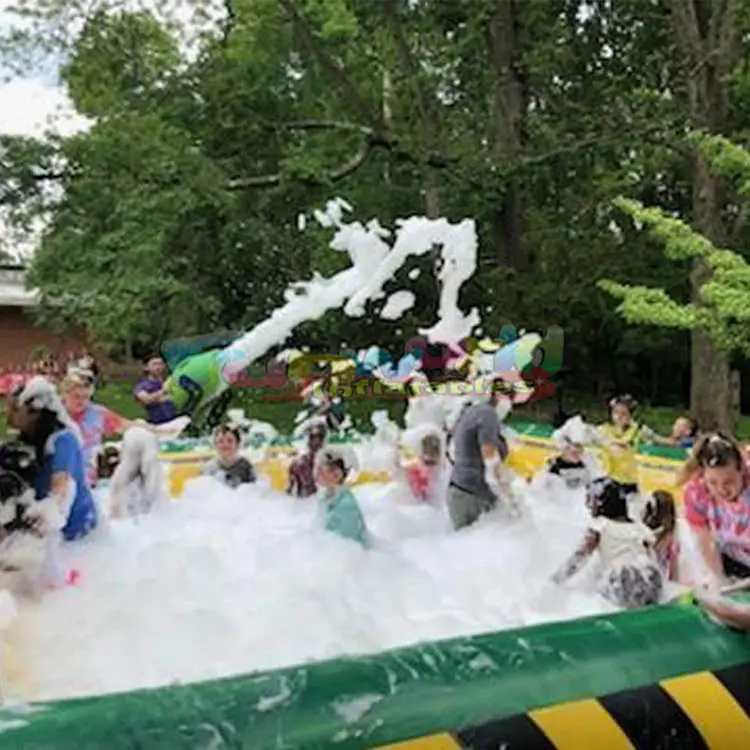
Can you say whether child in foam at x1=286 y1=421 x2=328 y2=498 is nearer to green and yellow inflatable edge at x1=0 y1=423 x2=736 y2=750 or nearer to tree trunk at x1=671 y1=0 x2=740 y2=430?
green and yellow inflatable edge at x1=0 y1=423 x2=736 y2=750

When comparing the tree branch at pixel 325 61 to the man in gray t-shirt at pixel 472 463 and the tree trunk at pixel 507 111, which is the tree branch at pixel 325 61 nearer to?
the tree trunk at pixel 507 111

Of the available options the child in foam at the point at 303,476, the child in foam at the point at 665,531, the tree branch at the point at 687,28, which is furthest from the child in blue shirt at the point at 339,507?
the tree branch at the point at 687,28

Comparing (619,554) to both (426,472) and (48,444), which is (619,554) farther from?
(426,472)

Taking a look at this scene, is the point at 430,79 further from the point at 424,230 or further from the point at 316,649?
the point at 316,649

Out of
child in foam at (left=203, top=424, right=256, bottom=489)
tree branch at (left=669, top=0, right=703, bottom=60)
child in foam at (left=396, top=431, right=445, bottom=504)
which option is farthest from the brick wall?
child in foam at (left=203, top=424, right=256, bottom=489)

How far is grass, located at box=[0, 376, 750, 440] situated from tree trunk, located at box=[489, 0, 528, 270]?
9.30 ft

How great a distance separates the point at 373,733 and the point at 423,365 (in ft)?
48.2

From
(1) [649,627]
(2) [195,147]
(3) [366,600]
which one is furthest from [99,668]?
(2) [195,147]

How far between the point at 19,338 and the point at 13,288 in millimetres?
1204

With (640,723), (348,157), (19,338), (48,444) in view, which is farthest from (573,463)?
(19,338)

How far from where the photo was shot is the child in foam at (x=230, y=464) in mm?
8812

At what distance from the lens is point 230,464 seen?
29.2 ft

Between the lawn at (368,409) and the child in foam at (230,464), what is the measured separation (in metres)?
8.04

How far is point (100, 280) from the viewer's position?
17375mm
